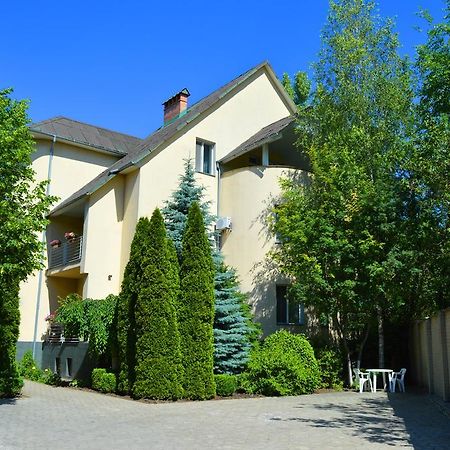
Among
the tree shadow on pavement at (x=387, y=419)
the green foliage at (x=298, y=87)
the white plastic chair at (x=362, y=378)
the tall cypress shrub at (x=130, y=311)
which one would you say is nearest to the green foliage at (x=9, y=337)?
the tall cypress shrub at (x=130, y=311)

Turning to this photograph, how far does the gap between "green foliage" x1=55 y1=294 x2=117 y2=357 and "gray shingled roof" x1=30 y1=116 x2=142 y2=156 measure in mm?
7812

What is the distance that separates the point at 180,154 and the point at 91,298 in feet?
21.8

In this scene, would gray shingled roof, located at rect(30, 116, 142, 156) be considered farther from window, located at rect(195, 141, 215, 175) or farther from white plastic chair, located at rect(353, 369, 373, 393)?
white plastic chair, located at rect(353, 369, 373, 393)

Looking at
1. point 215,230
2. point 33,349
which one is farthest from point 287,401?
point 33,349

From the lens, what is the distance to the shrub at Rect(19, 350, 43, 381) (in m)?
19.5

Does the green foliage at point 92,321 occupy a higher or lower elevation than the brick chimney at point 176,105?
lower

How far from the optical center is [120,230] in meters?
21.1

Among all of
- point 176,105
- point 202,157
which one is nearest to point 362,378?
point 202,157

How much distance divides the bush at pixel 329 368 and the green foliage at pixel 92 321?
703 cm

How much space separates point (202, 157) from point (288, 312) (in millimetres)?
7274

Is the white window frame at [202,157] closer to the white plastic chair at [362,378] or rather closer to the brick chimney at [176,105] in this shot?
the brick chimney at [176,105]

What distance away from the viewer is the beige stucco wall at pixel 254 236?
2034 cm

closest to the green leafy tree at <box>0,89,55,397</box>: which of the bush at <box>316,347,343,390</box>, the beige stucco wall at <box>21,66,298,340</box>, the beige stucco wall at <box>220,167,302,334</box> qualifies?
the beige stucco wall at <box>21,66,298,340</box>

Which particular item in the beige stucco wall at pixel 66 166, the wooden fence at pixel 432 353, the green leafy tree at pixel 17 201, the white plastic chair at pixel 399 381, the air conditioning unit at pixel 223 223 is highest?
the beige stucco wall at pixel 66 166
